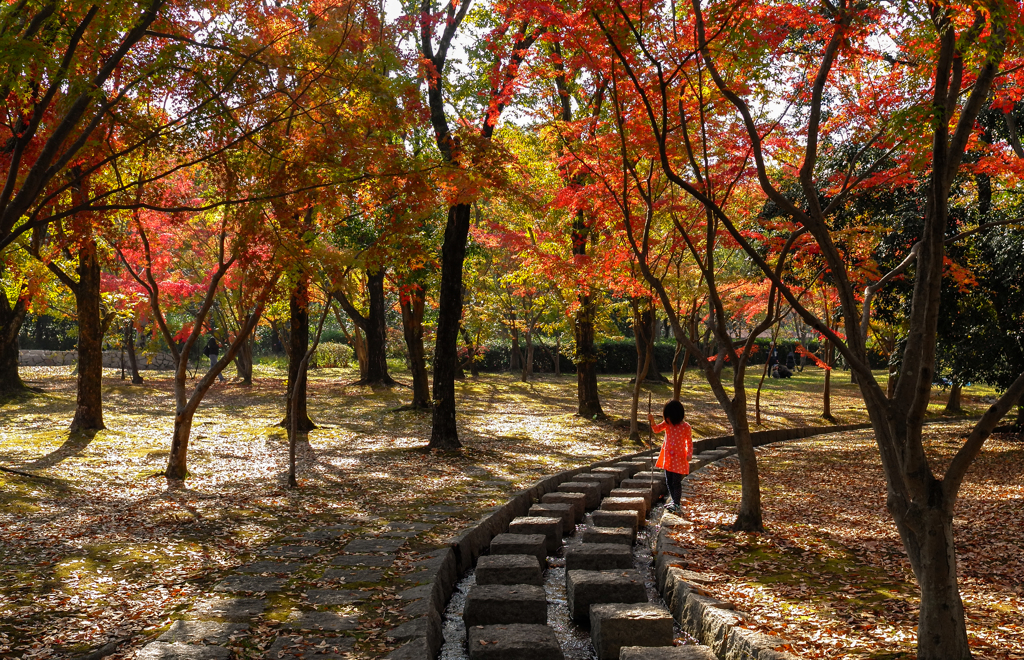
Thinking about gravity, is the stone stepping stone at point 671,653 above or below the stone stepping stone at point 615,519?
above

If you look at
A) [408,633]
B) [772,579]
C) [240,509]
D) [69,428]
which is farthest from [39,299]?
[772,579]

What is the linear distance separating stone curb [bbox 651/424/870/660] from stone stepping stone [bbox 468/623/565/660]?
99 cm

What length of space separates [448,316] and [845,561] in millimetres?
7746

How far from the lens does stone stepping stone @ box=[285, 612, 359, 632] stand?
448 centimetres

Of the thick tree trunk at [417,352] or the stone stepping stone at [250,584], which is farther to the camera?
the thick tree trunk at [417,352]

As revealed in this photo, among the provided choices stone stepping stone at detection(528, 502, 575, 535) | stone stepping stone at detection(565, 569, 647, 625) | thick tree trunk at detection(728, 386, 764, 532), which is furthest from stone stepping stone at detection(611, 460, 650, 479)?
stone stepping stone at detection(565, 569, 647, 625)

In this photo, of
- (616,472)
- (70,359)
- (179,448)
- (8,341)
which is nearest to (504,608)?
(616,472)

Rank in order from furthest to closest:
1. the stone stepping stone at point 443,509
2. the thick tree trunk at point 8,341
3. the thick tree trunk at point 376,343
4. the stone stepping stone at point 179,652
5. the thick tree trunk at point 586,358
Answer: the thick tree trunk at point 376,343 → the thick tree trunk at point 8,341 → the thick tree trunk at point 586,358 → the stone stepping stone at point 443,509 → the stone stepping stone at point 179,652

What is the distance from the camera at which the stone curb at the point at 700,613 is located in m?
4.01

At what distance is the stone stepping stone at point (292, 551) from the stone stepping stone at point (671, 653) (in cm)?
316

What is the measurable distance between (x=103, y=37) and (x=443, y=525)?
211 inches

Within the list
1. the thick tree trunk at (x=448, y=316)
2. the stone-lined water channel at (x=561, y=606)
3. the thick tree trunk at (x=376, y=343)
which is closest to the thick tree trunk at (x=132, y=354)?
the thick tree trunk at (x=376, y=343)

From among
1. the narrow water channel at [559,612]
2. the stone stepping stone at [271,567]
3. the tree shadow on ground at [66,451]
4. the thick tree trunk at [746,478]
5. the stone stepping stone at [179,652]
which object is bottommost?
the narrow water channel at [559,612]

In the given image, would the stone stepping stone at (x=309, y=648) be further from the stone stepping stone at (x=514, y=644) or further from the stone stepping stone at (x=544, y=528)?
the stone stepping stone at (x=544, y=528)
